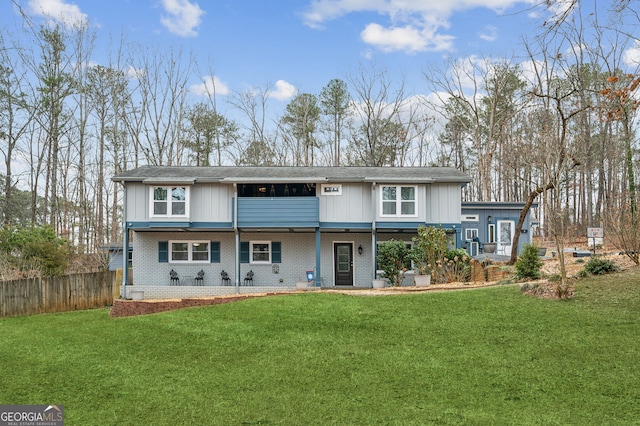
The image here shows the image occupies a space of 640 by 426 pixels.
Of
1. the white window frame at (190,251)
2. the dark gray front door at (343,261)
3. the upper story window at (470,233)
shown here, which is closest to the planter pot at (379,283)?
the dark gray front door at (343,261)

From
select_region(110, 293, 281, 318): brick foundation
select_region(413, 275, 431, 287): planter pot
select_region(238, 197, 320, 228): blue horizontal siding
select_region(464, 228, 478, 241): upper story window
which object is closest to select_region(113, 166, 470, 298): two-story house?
select_region(238, 197, 320, 228): blue horizontal siding

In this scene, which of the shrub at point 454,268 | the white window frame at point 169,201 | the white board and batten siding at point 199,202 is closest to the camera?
the shrub at point 454,268

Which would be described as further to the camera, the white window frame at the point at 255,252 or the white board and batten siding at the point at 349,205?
the white window frame at the point at 255,252

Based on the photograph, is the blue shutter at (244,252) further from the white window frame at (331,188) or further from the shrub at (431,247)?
the shrub at (431,247)

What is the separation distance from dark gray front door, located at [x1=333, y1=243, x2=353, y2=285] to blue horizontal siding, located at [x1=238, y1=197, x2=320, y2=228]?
7.11 feet

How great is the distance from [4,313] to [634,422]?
49.2 ft

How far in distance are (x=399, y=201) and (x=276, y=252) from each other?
5.39 metres

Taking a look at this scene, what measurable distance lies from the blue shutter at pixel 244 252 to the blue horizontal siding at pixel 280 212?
4.98ft

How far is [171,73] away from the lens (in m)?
32.0

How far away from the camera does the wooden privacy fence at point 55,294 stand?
13852 mm

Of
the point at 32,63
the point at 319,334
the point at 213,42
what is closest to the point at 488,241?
the point at 319,334

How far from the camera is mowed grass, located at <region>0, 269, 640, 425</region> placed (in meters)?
5.64

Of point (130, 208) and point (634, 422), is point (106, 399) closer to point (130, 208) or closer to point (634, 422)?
point (634, 422)

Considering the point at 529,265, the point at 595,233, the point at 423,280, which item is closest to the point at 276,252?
the point at 423,280
